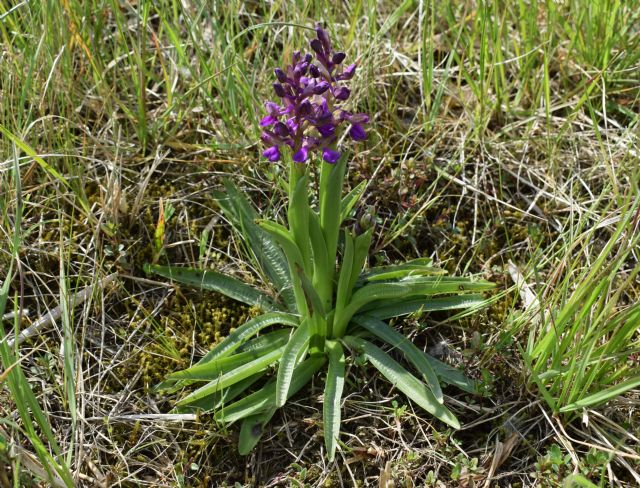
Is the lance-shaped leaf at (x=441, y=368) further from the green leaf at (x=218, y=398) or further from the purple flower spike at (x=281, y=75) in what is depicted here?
the purple flower spike at (x=281, y=75)

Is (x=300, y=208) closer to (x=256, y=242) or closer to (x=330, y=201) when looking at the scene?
(x=330, y=201)

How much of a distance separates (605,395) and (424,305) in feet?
2.26

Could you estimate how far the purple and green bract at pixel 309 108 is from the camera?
77.2 inches

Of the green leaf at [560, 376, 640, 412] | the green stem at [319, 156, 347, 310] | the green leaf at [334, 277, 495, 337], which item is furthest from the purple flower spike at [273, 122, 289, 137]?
the green leaf at [560, 376, 640, 412]

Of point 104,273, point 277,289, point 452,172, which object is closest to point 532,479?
point 277,289

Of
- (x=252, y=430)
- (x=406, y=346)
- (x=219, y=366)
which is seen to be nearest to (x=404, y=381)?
(x=406, y=346)

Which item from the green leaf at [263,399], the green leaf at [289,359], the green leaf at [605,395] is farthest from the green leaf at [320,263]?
the green leaf at [605,395]

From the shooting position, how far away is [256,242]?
277 centimetres

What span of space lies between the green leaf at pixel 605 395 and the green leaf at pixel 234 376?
992mm

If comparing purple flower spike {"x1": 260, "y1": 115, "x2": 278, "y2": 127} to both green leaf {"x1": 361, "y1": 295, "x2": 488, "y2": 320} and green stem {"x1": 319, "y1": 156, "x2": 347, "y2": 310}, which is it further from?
green leaf {"x1": 361, "y1": 295, "x2": 488, "y2": 320}

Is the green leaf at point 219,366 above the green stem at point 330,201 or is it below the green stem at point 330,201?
below

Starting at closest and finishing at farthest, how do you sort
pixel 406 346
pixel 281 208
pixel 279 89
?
pixel 279 89 → pixel 406 346 → pixel 281 208

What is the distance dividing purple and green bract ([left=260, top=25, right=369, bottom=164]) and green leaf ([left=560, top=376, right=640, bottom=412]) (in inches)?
43.3

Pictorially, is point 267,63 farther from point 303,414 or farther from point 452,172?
point 303,414
